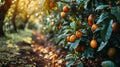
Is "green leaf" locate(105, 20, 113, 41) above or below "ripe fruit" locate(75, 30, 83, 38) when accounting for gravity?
above

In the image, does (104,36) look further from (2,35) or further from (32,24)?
(32,24)

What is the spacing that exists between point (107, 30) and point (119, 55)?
0.59m

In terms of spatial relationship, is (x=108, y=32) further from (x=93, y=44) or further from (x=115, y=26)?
(x=93, y=44)

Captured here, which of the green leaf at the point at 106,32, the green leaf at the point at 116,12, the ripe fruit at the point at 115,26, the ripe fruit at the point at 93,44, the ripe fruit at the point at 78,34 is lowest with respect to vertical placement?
the ripe fruit at the point at 93,44

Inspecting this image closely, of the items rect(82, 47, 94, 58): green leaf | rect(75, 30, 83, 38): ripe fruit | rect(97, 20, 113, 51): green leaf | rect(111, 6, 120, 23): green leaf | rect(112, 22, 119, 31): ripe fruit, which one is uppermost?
rect(111, 6, 120, 23): green leaf

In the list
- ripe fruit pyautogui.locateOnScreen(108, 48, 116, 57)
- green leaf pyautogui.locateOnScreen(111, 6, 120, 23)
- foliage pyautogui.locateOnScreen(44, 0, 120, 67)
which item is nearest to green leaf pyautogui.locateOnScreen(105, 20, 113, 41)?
foliage pyautogui.locateOnScreen(44, 0, 120, 67)

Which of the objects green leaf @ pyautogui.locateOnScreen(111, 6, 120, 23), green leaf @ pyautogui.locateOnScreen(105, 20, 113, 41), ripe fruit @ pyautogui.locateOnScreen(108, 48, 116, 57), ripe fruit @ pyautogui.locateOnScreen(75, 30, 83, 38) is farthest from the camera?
ripe fruit @ pyautogui.locateOnScreen(75, 30, 83, 38)

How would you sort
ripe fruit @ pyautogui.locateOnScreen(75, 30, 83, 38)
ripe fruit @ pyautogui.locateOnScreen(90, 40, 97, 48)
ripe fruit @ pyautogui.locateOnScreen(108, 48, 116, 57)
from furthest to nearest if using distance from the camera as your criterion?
1. ripe fruit @ pyautogui.locateOnScreen(75, 30, 83, 38)
2. ripe fruit @ pyautogui.locateOnScreen(90, 40, 97, 48)
3. ripe fruit @ pyautogui.locateOnScreen(108, 48, 116, 57)

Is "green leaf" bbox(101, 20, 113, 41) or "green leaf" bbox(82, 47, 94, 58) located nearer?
"green leaf" bbox(101, 20, 113, 41)

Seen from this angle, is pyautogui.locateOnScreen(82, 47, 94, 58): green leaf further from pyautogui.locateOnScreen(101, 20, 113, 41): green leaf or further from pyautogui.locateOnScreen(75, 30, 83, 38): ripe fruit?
pyautogui.locateOnScreen(101, 20, 113, 41): green leaf

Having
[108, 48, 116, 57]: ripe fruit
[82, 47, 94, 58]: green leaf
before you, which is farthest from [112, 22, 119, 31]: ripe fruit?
[82, 47, 94, 58]: green leaf

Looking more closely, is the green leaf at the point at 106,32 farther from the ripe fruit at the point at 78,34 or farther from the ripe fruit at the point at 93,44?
the ripe fruit at the point at 78,34

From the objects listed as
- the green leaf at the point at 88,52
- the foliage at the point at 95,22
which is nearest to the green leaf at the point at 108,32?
the foliage at the point at 95,22

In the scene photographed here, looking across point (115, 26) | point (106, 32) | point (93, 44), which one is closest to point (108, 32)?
point (106, 32)
